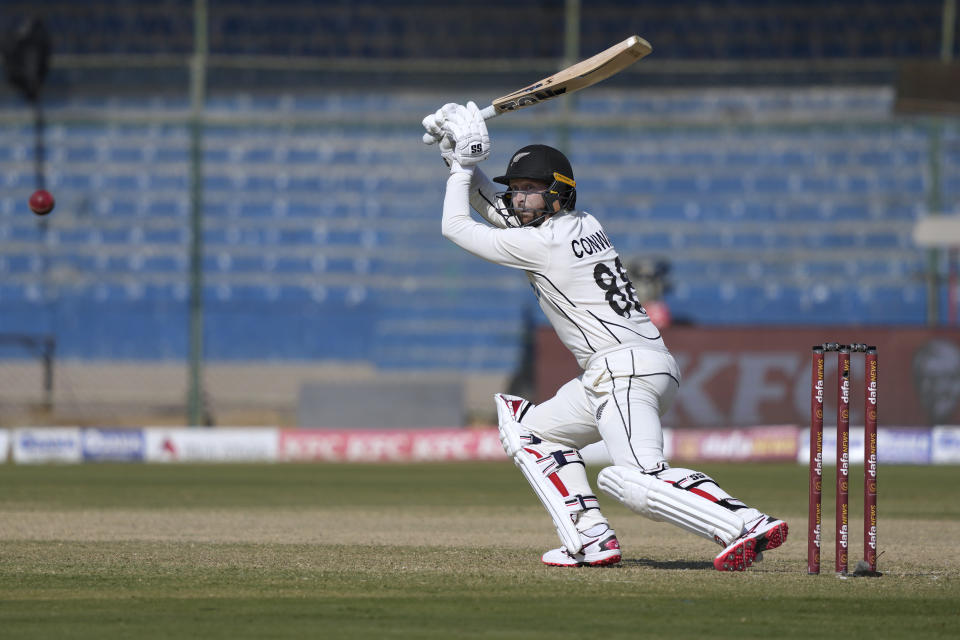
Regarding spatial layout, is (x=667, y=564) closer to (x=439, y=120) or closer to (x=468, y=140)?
(x=468, y=140)

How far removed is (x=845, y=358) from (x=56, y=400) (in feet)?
49.5

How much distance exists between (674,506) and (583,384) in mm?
778

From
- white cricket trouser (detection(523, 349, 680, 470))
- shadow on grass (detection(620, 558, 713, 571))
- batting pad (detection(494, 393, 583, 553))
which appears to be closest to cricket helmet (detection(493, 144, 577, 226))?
Answer: white cricket trouser (detection(523, 349, 680, 470))

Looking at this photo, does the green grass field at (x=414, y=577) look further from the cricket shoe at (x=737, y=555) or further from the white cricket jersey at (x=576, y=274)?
the white cricket jersey at (x=576, y=274)

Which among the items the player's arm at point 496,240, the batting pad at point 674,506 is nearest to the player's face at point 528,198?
the player's arm at point 496,240

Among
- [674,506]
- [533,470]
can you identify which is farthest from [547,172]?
[674,506]

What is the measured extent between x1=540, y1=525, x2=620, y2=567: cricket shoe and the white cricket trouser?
367mm

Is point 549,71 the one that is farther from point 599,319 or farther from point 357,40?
point 599,319

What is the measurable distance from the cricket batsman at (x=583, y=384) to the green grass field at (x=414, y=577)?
0.23 metres

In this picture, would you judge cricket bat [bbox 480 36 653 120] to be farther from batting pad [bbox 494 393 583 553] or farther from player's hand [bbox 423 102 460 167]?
batting pad [bbox 494 393 583 553]

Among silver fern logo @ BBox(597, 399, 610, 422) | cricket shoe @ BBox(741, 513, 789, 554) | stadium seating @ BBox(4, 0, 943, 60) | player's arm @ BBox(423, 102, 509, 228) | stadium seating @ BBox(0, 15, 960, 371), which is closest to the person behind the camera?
A: cricket shoe @ BBox(741, 513, 789, 554)

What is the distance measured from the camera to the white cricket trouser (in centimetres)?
608

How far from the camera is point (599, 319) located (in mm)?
6289

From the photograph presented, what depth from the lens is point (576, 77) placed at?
6.89 m
